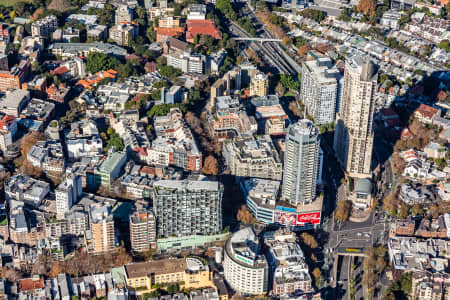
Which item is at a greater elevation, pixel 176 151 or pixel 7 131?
pixel 7 131

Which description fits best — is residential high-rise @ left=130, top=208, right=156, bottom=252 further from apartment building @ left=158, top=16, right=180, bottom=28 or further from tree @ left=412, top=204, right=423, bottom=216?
apartment building @ left=158, top=16, right=180, bottom=28

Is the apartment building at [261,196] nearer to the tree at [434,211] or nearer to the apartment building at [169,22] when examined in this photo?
the tree at [434,211]

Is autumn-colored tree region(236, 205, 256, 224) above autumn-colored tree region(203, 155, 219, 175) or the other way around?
the other way around

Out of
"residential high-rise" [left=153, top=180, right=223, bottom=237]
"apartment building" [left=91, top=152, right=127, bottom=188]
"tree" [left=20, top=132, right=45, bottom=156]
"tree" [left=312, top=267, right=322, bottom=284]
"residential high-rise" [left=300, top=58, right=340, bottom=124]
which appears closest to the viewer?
"tree" [left=312, top=267, right=322, bottom=284]

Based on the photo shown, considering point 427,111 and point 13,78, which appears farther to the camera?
point 13,78

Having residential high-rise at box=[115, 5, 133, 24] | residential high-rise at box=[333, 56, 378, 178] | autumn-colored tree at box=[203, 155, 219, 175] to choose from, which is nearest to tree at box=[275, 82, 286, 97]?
residential high-rise at box=[333, 56, 378, 178]

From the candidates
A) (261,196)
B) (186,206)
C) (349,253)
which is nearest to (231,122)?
(261,196)

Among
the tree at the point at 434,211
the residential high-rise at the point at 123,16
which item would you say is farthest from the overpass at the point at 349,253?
the residential high-rise at the point at 123,16

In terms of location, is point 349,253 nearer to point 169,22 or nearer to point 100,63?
point 100,63
